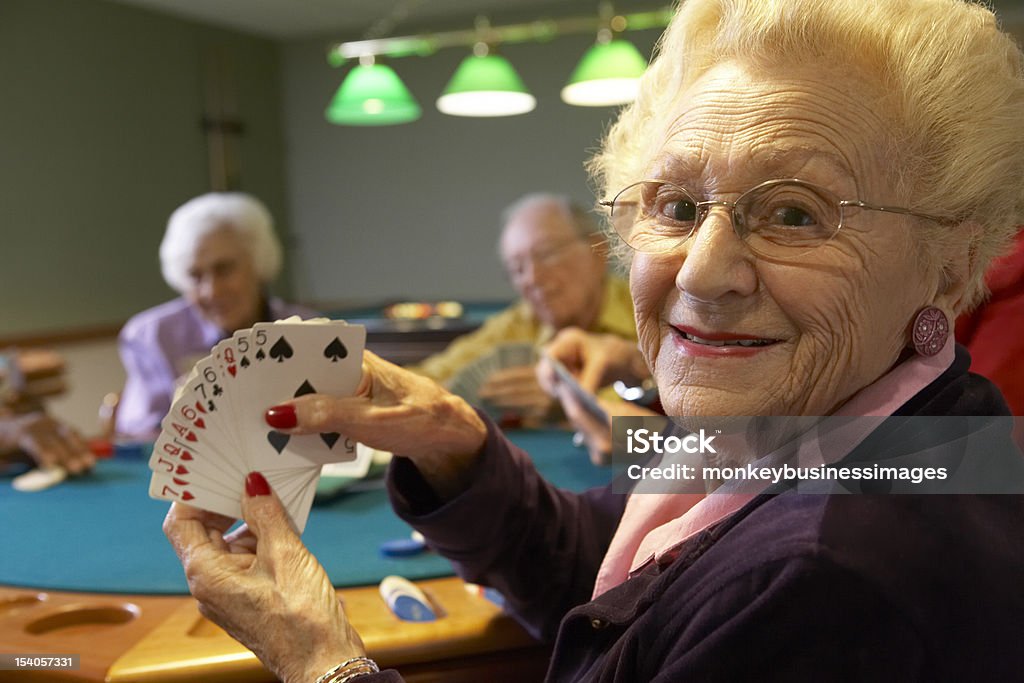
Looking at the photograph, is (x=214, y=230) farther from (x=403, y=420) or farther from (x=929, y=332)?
(x=929, y=332)

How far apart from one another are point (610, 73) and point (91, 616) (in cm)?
298

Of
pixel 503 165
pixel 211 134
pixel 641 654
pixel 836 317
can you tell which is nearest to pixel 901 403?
pixel 836 317

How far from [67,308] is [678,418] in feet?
23.0

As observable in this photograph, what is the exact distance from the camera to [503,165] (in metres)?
8.76

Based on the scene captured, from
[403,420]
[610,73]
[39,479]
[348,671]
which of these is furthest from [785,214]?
[610,73]

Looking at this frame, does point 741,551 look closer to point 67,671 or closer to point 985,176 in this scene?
point 985,176

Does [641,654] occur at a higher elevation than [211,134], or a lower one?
lower

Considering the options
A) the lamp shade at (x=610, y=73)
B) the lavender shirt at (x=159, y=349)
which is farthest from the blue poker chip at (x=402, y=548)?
the lamp shade at (x=610, y=73)

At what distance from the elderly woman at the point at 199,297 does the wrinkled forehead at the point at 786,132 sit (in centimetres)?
303

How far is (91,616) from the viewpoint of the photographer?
61.1 inches

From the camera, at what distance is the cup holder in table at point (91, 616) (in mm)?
1527

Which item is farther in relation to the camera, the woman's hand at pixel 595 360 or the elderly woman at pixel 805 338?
the woman's hand at pixel 595 360

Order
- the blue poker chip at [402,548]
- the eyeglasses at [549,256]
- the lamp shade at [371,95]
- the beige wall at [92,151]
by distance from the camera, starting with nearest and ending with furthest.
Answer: the blue poker chip at [402,548] → the eyeglasses at [549,256] → the lamp shade at [371,95] → the beige wall at [92,151]

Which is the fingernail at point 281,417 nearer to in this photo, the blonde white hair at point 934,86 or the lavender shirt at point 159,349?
the blonde white hair at point 934,86
